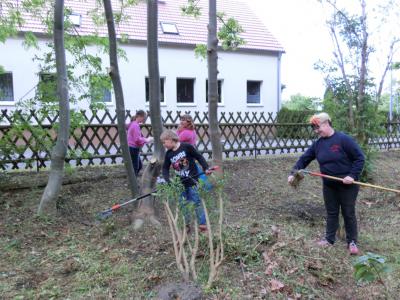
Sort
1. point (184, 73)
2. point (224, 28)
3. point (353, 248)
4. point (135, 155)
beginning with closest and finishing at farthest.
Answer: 1. point (353, 248)
2. point (135, 155)
3. point (224, 28)
4. point (184, 73)

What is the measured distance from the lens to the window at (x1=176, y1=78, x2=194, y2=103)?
18.9 metres

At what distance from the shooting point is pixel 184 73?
18578mm

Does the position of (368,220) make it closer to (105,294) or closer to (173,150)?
(173,150)

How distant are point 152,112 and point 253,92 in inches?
613

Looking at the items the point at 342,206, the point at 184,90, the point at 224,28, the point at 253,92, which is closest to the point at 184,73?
the point at 184,90

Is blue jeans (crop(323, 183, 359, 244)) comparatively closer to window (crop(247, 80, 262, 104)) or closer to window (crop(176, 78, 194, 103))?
window (crop(176, 78, 194, 103))

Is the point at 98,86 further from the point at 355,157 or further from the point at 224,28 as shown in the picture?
the point at 355,157

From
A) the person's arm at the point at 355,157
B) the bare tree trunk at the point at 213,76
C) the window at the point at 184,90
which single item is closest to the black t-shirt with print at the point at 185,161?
the person's arm at the point at 355,157

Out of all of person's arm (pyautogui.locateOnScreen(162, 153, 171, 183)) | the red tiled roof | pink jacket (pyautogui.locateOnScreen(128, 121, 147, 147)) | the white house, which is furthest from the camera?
the red tiled roof

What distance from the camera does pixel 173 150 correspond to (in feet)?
16.2

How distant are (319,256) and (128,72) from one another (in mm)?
14486

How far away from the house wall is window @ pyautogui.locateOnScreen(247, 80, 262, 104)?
0.93ft

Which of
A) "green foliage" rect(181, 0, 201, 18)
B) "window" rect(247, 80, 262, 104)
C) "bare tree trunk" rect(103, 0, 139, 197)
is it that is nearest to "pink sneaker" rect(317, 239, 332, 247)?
"bare tree trunk" rect(103, 0, 139, 197)

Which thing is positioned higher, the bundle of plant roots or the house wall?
the house wall
